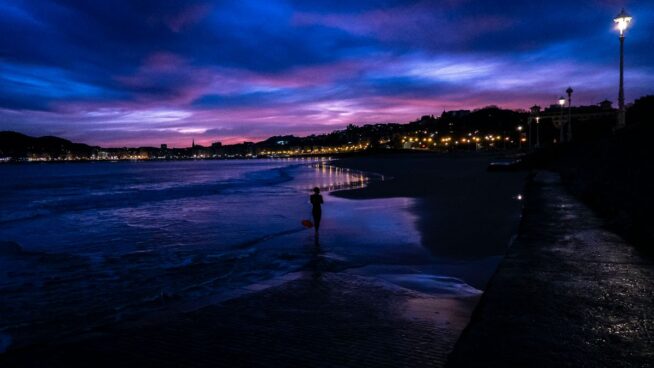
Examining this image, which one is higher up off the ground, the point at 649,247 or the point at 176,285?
the point at 649,247

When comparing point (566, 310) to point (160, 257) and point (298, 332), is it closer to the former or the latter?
point (298, 332)

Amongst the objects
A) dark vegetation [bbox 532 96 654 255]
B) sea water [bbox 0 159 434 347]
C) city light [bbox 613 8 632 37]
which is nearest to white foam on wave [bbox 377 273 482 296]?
sea water [bbox 0 159 434 347]

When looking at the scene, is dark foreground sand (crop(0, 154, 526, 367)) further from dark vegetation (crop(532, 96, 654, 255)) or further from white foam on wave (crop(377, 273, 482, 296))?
dark vegetation (crop(532, 96, 654, 255))

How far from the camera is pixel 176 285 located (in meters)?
8.45

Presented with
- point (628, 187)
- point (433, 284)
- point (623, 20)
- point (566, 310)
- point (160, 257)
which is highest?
point (623, 20)

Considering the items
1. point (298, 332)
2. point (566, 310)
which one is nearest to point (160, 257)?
point (298, 332)

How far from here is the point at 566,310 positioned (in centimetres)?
516

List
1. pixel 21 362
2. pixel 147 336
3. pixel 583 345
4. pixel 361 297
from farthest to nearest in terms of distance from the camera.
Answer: pixel 361 297
pixel 147 336
pixel 21 362
pixel 583 345

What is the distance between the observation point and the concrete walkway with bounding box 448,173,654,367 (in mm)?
3979

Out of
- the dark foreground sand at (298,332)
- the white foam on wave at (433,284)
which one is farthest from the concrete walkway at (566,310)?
the white foam on wave at (433,284)

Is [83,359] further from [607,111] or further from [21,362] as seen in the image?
[607,111]

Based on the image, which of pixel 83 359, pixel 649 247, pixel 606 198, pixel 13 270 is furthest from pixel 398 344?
pixel 606 198

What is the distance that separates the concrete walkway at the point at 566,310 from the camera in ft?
13.1

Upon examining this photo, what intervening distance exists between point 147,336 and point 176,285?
2839 millimetres
